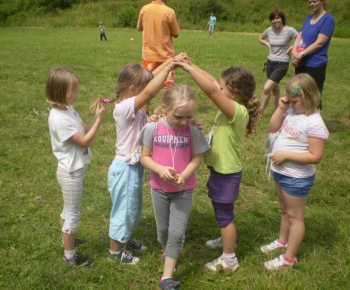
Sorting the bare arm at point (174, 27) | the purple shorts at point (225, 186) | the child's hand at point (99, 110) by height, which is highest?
the bare arm at point (174, 27)

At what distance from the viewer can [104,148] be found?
16.8 ft

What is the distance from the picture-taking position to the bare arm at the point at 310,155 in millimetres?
2551

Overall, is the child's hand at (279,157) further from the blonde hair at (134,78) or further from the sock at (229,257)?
the blonde hair at (134,78)

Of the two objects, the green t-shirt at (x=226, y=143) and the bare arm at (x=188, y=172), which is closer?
the bare arm at (x=188, y=172)

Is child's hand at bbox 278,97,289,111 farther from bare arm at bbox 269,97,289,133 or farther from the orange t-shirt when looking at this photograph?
the orange t-shirt

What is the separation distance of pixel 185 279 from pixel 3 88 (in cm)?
668

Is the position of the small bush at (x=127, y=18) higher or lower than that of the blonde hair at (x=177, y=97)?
lower

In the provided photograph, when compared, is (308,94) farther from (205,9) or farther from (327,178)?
(205,9)

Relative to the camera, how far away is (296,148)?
8.69ft

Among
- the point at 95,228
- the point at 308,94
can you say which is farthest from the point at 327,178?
the point at 95,228

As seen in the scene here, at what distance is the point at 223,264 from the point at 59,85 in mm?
1695

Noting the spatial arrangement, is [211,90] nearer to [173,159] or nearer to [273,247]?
[173,159]

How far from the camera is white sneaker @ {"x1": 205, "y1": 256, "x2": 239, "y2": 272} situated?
2861 mm

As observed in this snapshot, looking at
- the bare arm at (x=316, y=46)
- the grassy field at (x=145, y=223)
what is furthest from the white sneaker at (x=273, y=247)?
the bare arm at (x=316, y=46)
